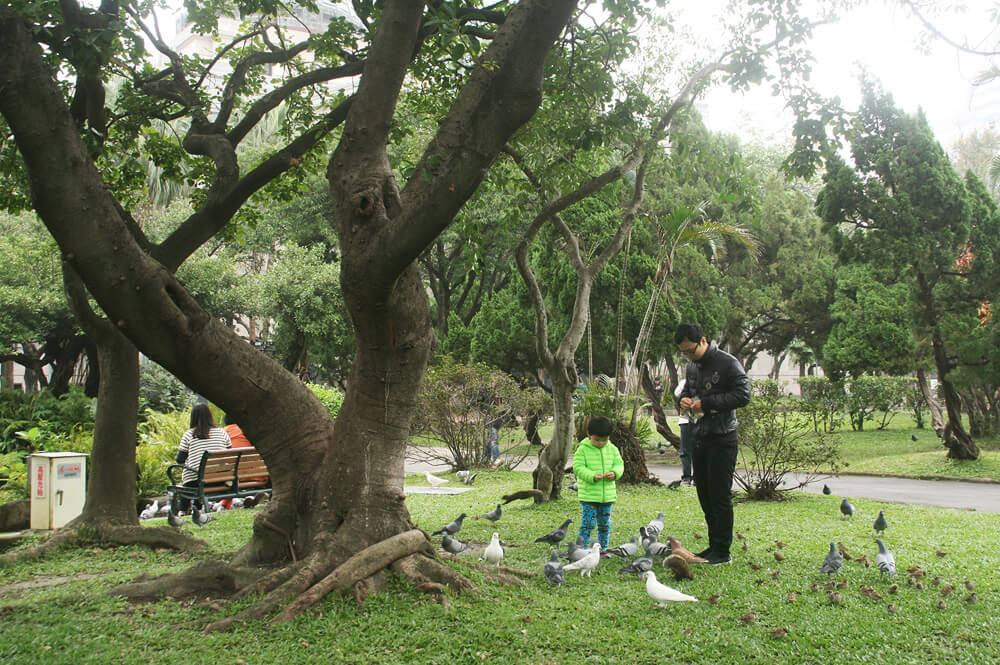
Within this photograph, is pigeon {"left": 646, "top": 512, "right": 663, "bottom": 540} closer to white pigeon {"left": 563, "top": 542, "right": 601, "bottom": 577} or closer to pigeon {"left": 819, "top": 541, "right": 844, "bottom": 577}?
white pigeon {"left": 563, "top": 542, "right": 601, "bottom": 577}

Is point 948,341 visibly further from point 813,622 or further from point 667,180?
Result: point 813,622

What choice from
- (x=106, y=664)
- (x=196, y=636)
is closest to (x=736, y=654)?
(x=196, y=636)

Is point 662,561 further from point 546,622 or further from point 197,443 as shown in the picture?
point 197,443

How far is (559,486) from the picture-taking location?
9.31m

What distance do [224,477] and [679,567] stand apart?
6378 mm

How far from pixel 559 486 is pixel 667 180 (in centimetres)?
1132

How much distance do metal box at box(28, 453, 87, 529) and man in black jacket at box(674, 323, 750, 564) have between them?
674cm

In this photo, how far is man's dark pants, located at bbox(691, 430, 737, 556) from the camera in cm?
540

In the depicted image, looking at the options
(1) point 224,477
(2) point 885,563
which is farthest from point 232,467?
(2) point 885,563

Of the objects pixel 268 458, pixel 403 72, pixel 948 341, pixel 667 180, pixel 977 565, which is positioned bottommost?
pixel 977 565

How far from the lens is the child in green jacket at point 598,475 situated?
587 cm

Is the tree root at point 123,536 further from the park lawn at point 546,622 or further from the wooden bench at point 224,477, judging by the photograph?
the wooden bench at point 224,477

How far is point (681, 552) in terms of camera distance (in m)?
5.29

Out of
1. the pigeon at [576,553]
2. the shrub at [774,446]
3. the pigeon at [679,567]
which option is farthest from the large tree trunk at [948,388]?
the pigeon at [576,553]
